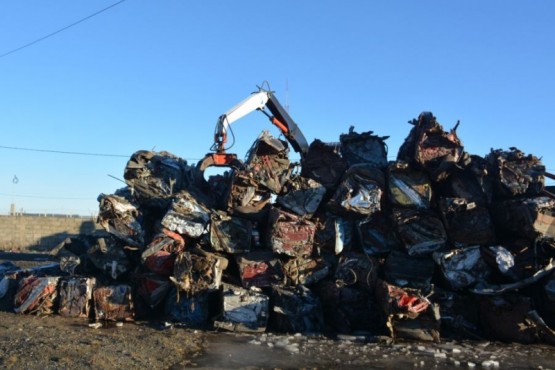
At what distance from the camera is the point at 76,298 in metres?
7.83

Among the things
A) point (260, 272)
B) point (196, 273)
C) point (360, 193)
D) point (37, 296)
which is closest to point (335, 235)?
point (360, 193)

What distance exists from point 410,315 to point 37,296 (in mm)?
5587

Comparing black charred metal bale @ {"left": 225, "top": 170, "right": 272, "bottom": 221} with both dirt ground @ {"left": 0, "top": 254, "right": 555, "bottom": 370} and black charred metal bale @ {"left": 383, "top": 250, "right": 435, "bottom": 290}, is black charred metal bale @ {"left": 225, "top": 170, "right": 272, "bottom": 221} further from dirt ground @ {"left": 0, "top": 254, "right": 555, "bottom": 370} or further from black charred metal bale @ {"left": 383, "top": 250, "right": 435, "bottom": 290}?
black charred metal bale @ {"left": 383, "top": 250, "right": 435, "bottom": 290}

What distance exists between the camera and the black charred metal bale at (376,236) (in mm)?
7984

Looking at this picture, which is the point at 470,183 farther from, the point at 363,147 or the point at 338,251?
the point at 338,251

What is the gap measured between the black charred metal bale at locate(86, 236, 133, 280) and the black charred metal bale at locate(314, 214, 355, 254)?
3197mm

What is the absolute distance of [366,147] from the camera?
29.5 ft

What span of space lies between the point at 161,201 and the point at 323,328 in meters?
3.48

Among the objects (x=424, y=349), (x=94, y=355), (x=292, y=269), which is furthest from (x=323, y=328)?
(x=94, y=355)

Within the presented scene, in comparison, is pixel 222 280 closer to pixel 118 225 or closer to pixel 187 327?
pixel 187 327

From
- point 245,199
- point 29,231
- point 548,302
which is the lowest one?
point 548,302

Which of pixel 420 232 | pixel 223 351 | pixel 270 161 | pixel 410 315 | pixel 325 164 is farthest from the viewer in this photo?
pixel 270 161

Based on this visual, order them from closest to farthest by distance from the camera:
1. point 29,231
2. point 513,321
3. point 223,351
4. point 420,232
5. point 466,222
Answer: point 223,351 < point 513,321 < point 466,222 < point 420,232 < point 29,231

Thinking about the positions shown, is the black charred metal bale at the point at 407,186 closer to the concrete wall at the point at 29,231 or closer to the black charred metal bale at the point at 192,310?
the black charred metal bale at the point at 192,310
